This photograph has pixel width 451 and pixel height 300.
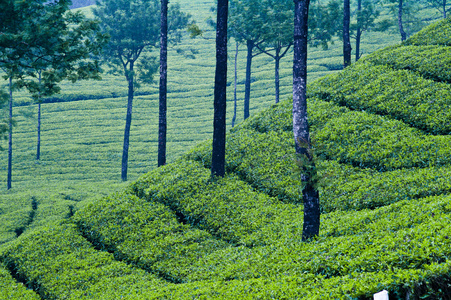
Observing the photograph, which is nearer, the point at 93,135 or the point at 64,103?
the point at 93,135

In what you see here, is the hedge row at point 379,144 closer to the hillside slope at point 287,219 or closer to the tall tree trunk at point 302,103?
the hillside slope at point 287,219

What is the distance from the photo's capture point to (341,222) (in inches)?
436

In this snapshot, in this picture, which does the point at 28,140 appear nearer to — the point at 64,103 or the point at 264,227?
the point at 64,103

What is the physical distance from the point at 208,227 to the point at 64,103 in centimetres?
6067

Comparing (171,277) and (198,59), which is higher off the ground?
(198,59)

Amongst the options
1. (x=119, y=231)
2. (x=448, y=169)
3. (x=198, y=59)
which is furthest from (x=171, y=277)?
(x=198, y=59)

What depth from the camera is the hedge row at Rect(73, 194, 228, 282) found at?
12521 mm

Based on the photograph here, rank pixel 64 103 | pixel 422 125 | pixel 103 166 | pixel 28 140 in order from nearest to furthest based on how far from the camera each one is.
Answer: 1. pixel 422 125
2. pixel 103 166
3. pixel 28 140
4. pixel 64 103

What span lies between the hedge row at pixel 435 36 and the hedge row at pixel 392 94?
437cm

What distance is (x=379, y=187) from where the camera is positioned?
12781 millimetres

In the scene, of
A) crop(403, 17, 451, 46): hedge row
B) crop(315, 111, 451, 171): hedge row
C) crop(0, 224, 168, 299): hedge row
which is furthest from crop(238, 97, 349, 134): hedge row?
crop(0, 224, 168, 299): hedge row

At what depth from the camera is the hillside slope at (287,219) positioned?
303 inches

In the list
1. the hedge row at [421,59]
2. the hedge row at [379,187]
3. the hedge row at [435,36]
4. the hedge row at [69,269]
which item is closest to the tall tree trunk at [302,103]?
the hedge row at [379,187]

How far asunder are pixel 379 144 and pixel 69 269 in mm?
13377
